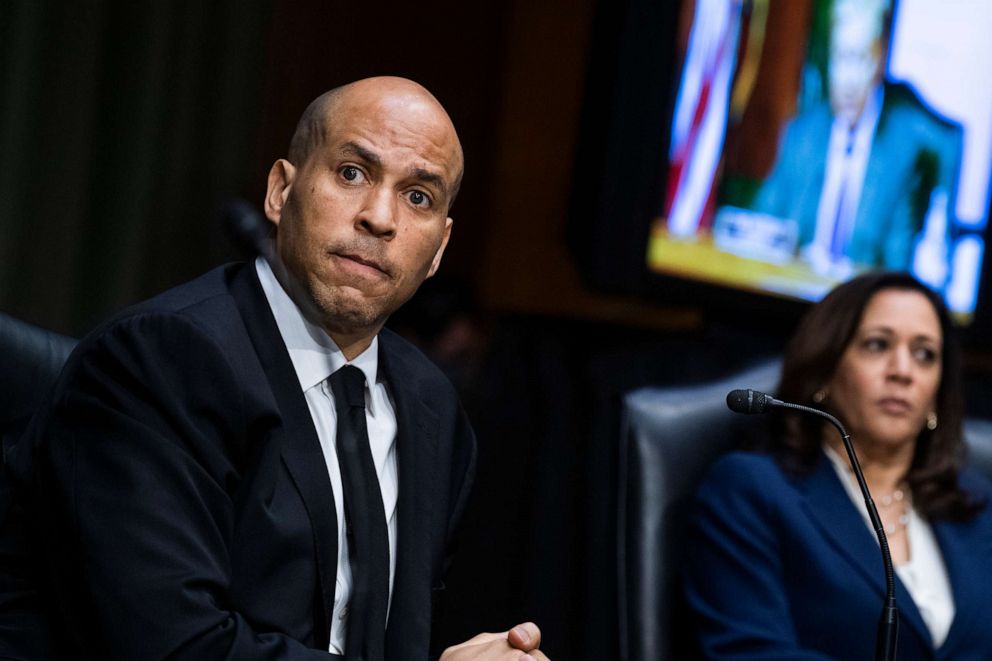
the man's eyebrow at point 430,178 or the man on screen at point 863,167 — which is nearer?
the man's eyebrow at point 430,178

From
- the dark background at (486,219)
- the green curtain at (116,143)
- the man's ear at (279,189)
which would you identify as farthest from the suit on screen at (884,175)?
the man's ear at (279,189)

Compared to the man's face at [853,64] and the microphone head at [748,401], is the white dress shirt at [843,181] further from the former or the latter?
the microphone head at [748,401]

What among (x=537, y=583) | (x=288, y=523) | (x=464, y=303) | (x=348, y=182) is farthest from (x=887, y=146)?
(x=288, y=523)

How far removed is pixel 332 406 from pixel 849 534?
42.3 inches

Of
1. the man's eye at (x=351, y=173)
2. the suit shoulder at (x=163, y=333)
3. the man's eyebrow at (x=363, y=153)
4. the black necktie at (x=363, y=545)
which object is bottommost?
the black necktie at (x=363, y=545)

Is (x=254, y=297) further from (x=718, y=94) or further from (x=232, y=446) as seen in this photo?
(x=718, y=94)

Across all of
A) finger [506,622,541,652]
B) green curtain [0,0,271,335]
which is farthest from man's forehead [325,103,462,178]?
green curtain [0,0,271,335]

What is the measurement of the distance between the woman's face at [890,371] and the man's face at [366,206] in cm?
110

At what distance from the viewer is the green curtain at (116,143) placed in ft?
9.59

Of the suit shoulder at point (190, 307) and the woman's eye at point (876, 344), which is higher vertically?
the suit shoulder at point (190, 307)

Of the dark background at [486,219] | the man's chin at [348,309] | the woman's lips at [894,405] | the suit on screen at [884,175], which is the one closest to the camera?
the man's chin at [348,309]

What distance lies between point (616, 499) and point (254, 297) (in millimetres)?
948

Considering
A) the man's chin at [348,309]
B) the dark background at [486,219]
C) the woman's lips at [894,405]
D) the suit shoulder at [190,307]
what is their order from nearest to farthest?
the suit shoulder at [190,307]
the man's chin at [348,309]
the woman's lips at [894,405]
the dark background at [486,219]

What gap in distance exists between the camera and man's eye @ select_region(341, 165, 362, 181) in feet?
5.02
